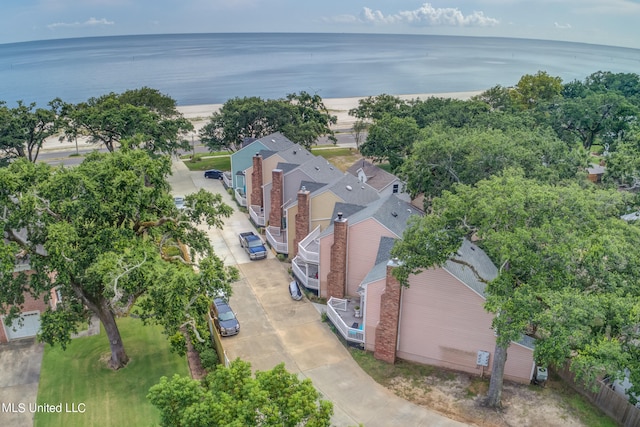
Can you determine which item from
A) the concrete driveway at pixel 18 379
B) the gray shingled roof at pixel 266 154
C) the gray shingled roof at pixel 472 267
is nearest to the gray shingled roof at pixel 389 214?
the gray shingled roof at pixel 472 267

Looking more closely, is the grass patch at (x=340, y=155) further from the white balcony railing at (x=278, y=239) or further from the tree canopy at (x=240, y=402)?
the tree canopy at (x=240, y=402)

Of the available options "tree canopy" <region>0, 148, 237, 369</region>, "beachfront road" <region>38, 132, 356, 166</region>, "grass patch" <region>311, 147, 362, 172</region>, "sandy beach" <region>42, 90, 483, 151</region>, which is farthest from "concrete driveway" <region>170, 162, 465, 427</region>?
"sandy beach" <region>42, 90, 483, 151</region>

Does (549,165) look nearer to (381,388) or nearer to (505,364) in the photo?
(505,364)

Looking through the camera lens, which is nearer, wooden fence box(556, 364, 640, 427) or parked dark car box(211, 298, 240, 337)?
wooden fence box(556, 364, 640, 427)

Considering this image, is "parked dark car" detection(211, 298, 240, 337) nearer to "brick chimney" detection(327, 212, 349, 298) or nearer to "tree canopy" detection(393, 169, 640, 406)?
"brick chimney" detection(327, 212, 349, 298)

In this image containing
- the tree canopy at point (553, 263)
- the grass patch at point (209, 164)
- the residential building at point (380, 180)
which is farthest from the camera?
the grass patch at point (209, 164)

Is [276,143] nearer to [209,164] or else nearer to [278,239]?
[278,239]
